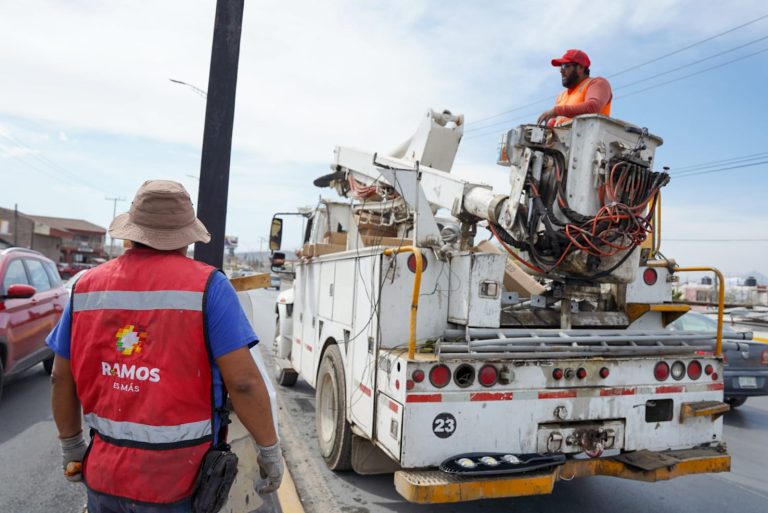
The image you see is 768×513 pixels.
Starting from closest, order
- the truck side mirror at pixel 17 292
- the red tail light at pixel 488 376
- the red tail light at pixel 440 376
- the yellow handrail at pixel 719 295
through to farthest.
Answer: the red tail light at pixel 440 376 → the red tail light at pixel 488 376 → the yellow handrail at pixel 719 295 → the truck side mirror at pixel 17 292

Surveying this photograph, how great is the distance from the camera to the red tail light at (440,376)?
3711 mm

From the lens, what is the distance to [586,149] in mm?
4238

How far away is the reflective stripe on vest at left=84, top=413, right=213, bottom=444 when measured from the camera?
6.87ft

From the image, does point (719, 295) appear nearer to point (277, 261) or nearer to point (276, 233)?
point (276, 233)

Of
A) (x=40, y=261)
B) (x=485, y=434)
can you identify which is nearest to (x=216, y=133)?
(x=485, y=434)

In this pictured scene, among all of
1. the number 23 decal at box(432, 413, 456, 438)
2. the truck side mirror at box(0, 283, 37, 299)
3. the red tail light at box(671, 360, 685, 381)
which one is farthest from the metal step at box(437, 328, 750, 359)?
the truck side mirror at box(0, 283, 37, 299)

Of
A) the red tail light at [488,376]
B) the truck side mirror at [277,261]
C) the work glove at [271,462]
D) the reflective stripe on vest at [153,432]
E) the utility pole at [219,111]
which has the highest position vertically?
the utility pole at [219,111]

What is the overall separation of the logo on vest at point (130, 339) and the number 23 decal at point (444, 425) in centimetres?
212

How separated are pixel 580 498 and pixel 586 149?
9.53 feet

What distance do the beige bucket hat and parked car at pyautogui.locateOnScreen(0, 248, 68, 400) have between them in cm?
489

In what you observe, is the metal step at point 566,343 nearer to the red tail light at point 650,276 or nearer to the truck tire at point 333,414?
the red tail light at point 650,276

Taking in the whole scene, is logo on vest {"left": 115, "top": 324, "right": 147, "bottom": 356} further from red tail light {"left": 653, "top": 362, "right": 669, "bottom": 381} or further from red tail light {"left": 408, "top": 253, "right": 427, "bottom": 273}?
red tail light {"left": 653, "top": 362, "right": 669, "bottom": 381}

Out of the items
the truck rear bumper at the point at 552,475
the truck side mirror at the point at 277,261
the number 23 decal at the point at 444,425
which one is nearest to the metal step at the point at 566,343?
the number 23 decal at the point at 444,425

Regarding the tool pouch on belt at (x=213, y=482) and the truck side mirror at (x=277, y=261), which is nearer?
the tool pouch on belt at (x=213, y=482)
